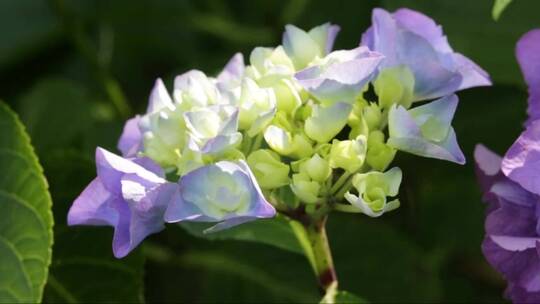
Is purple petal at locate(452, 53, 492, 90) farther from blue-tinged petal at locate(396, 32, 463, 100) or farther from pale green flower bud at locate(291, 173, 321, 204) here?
pale green flower bud at locate(291, 173, 321, 204)

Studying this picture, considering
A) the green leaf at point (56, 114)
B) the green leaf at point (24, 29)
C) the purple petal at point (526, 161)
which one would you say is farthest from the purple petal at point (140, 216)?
the green leaf at point (24, 29)

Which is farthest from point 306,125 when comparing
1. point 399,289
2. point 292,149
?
point 399,289

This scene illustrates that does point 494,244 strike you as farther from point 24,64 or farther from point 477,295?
point 24,64

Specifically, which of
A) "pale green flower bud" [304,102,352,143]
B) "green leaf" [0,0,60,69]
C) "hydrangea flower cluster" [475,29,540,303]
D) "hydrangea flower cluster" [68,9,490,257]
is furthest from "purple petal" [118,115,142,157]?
"green leaf" [0,0,60,69]

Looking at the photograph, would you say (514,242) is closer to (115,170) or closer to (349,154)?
(349,154)

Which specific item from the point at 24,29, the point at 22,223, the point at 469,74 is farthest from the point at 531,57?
the point at 24,29
